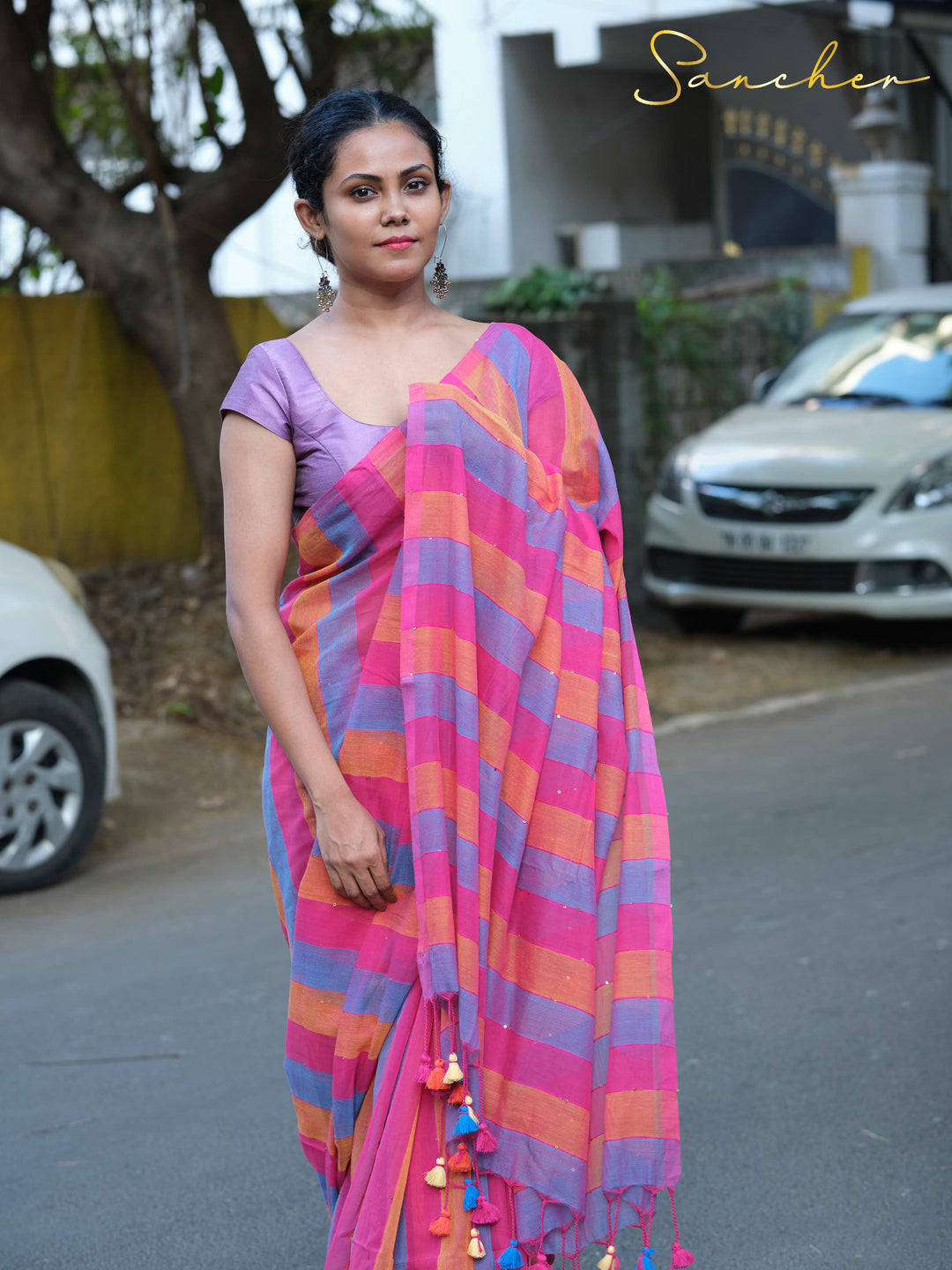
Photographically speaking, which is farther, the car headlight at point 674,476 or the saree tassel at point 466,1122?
the car headlight at point 674,476

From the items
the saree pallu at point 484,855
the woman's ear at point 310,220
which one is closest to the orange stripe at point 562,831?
the saree pallu at point 484,855

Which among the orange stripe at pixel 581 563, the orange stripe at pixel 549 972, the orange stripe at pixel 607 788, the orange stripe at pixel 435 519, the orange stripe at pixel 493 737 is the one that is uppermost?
the orange stripe at pixel 435 519

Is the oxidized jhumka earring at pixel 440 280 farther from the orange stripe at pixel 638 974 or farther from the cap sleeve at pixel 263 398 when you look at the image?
the orange stripe at pixel 638 974

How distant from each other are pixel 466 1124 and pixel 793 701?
20.1 feet

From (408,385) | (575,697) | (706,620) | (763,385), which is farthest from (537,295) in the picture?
(575,697)

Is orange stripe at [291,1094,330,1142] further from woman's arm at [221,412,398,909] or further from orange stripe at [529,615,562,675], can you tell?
orange stripe at [529,615,562,675]

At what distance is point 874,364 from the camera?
977 centimetres

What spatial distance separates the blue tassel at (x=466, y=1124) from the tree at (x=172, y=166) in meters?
6.25

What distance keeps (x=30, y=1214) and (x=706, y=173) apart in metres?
17.7

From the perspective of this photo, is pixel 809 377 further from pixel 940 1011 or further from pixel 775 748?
pixel 940 1011

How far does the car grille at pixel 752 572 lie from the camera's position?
871 cm

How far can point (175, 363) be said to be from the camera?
8266 mm

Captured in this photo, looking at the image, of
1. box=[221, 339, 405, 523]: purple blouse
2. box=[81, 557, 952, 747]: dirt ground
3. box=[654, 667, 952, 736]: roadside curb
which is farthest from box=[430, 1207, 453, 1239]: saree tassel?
box=[654, 667, 952, 736]: roadside curb

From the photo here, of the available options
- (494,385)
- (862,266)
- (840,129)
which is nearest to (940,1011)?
(494,385)
